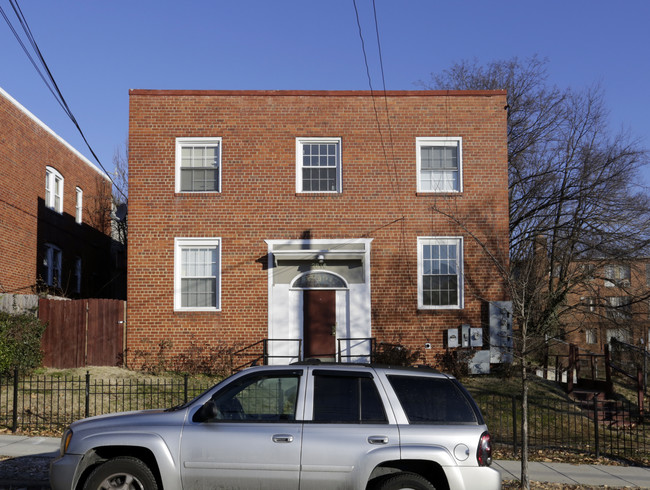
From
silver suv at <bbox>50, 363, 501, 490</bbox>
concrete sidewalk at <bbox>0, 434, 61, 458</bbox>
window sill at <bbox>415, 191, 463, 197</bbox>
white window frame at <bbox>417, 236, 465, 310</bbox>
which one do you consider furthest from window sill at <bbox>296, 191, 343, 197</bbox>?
silver suv at <bbox>50, 363, 501, 490</bbox>

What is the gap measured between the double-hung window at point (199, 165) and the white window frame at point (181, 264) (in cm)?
139

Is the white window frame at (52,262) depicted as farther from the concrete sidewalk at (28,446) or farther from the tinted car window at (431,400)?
the tinted car window at (431,400)

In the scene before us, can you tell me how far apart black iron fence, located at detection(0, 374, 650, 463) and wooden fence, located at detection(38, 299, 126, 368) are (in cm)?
139

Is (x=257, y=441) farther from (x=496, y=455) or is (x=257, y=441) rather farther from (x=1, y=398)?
(x=1, y=398)

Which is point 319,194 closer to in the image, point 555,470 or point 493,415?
point 493,415

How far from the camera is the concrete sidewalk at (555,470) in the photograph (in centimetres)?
1066

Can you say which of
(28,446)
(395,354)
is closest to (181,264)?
(395,354)

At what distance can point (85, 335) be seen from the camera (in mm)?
18391

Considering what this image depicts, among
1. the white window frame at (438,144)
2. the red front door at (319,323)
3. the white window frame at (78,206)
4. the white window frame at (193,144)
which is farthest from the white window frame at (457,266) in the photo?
the white window frame at (78,206)

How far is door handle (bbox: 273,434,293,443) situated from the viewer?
6.84 m

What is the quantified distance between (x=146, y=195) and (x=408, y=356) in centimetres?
819

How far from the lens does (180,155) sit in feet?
62.4

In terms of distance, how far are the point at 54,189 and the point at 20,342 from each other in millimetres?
9417

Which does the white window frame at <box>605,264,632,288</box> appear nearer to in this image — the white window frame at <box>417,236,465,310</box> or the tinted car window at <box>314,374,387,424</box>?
the white window frame at <box>417,236,465,310</box>
